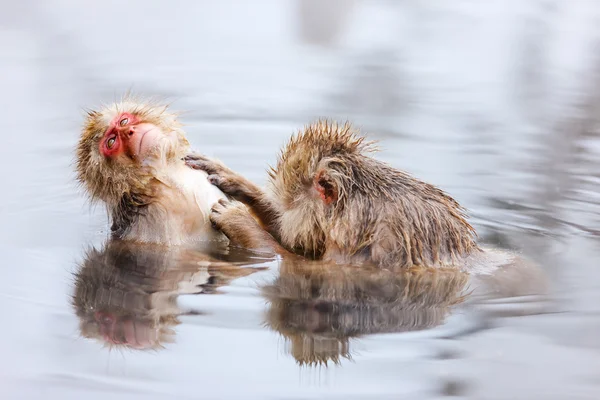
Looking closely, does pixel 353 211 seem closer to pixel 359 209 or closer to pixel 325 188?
pixel 359 209

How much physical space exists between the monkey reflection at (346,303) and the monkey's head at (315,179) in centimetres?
18

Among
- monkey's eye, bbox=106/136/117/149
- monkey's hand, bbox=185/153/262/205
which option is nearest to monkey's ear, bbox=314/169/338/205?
monkey's hand, bbox=185/153/262/205

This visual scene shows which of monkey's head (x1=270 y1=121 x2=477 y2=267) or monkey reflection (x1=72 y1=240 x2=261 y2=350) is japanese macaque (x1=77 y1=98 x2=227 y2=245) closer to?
monkey reflection (x1=72 y1=240 x2=261 y2=350)

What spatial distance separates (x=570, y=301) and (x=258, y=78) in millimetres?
4491

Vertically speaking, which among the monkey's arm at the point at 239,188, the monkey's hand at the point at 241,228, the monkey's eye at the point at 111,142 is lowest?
the monkey's hand at the point at 241,228

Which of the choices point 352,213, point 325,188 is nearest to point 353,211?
point 352,213

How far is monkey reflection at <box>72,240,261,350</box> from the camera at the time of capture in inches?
168

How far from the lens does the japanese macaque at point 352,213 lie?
5031 mm

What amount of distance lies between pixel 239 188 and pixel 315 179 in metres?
0.55

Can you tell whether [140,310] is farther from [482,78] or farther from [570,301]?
[482,78]

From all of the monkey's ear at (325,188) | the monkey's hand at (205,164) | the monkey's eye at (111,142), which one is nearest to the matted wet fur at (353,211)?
the monkey's ear at (325,188)

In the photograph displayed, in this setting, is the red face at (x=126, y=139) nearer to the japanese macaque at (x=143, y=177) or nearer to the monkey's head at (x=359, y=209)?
the japanese macaque at (x=143, y=177)

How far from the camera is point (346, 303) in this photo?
4.80m

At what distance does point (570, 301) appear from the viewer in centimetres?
496
